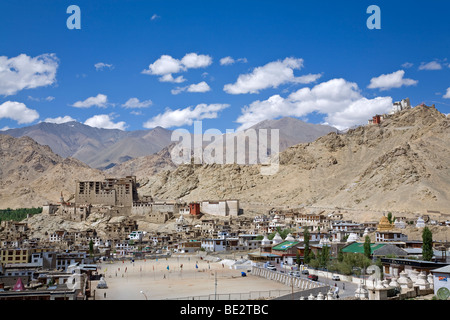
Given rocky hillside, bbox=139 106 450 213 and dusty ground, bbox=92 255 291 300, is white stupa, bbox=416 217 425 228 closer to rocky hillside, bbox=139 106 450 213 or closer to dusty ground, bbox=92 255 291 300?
rocky hillside, bbox=139 106 450 213

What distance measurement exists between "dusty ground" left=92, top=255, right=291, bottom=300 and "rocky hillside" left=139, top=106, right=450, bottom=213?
47.9 metres

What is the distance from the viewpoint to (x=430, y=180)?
9456 centimetres

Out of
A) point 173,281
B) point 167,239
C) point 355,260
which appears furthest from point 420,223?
point 173,281

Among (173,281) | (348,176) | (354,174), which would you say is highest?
(354,174)

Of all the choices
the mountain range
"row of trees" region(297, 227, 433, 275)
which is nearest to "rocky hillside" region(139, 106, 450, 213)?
the mountain range

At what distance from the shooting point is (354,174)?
122375mm

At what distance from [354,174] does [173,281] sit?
283 ft

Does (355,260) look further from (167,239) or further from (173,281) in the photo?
(167,239)

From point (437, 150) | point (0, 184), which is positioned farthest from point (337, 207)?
point (0, 184)

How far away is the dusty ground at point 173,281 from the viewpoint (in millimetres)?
37594
